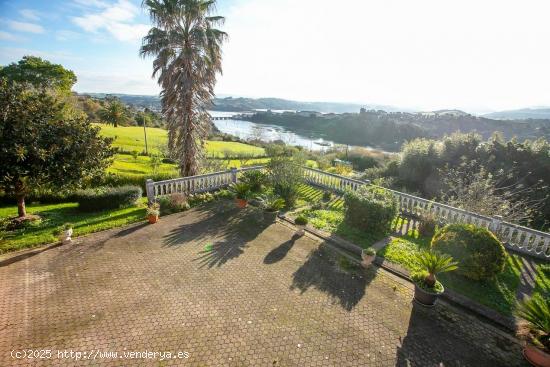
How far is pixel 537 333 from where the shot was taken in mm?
5023

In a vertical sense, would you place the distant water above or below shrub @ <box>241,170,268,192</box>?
below

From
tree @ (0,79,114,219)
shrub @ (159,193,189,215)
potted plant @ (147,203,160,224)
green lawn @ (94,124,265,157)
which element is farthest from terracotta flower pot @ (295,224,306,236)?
green lawn @ (94,124,265,157)

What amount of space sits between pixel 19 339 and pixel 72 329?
0.81 m

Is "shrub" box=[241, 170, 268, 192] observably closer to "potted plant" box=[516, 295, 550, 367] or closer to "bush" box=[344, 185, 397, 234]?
"bush" box=[344, 185, 397, 234]

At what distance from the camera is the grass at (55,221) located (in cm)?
854

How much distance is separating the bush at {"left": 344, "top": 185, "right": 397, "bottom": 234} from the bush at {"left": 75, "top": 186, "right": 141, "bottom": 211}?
9834 millimetres

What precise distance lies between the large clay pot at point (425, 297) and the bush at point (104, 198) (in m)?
12.0

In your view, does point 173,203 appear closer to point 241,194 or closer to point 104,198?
point 241,194

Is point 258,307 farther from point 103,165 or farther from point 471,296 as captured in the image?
point 103,165

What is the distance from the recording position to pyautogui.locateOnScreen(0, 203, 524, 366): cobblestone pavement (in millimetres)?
4898

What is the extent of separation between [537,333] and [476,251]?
2508mm

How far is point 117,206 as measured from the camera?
1210 centimetres

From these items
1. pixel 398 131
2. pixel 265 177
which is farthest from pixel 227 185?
pixel 398 131

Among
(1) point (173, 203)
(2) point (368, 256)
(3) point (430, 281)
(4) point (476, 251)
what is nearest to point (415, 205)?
(4) point (476, 251)
